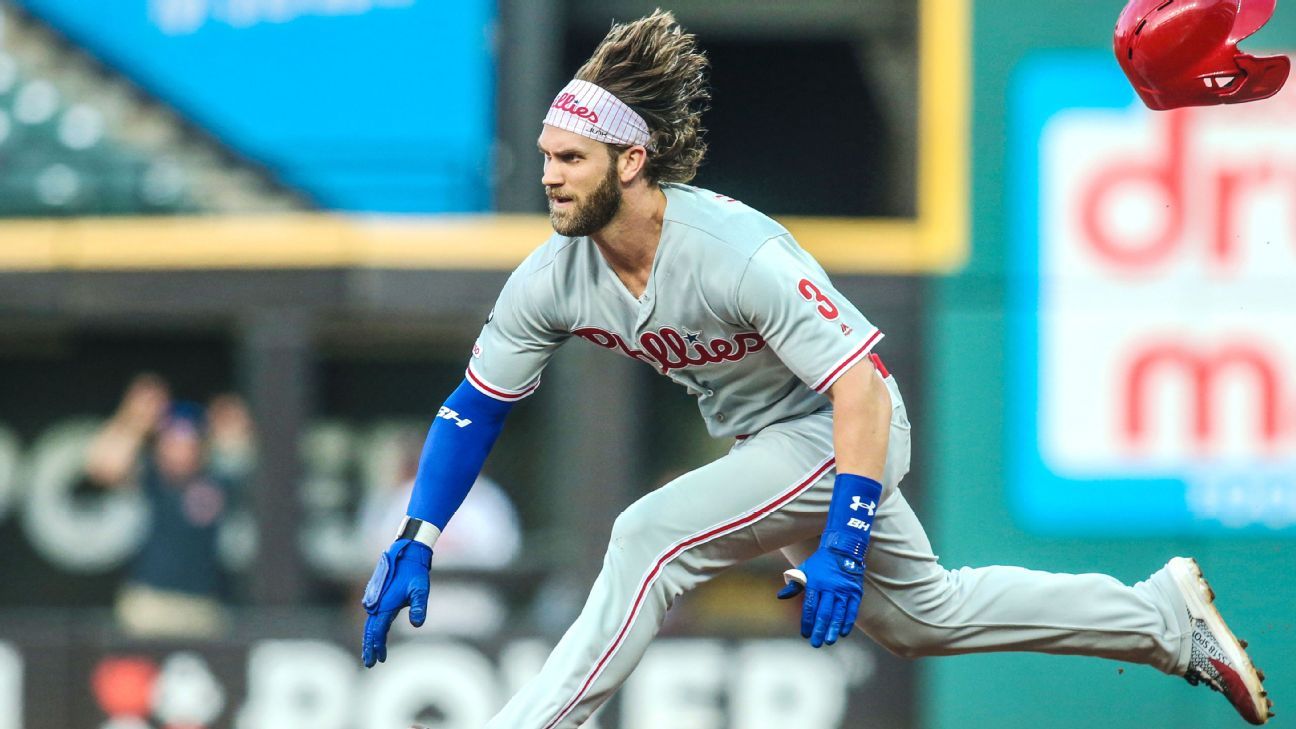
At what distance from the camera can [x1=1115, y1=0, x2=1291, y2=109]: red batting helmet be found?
466cm

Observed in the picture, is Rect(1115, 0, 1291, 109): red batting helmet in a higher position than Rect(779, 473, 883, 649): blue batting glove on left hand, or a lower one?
higher

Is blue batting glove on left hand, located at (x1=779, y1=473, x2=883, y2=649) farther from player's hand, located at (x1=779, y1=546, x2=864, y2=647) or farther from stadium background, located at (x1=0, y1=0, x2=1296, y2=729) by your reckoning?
stadium background, located at (x1=0, y1=0, x2=1296, y2=729)

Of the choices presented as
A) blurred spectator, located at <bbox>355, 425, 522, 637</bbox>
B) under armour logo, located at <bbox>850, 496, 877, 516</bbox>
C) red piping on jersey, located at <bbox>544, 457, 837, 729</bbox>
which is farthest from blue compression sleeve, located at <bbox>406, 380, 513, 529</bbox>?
blurred spectator, located at <bbox>355, 425, 522, 637</bbox>

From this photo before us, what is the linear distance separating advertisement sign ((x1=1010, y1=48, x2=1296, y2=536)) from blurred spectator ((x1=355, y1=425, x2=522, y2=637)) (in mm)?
2578

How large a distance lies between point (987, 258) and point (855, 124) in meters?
1.33

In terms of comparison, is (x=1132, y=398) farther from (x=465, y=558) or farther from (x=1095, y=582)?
(x=1095, y=582)

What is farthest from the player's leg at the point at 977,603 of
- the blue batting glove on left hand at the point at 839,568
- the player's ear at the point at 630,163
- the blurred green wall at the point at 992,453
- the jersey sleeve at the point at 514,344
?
the blurred green wall at the point at 992,453

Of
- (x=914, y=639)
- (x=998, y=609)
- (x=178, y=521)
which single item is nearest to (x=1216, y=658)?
(x=998, y=609)

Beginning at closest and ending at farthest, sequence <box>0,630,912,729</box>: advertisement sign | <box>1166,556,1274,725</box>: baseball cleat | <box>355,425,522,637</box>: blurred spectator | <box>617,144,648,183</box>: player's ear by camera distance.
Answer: <box>617,144,648,183</box>: player's ear → <box>1166,556,1274,725</box>: baseball cleat → <box>0,630,912,729</box>: advertisement sign → <box>355,425,522,637</box>: blurred spectator

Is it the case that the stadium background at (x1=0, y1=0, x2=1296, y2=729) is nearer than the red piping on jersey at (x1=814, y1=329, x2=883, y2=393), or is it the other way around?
the red piping on jersey at (x1=814, y1=329, x2=883, y2=393)

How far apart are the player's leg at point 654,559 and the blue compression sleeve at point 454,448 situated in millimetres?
456

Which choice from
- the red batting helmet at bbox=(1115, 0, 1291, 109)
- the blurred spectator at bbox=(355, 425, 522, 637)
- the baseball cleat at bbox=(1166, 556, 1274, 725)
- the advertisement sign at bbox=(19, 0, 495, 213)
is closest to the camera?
the red batting helmet at bbox=(1115, 0, 1291, 109)

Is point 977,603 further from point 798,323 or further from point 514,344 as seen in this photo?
point 514,344

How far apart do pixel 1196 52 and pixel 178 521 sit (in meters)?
6.07
